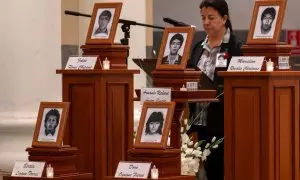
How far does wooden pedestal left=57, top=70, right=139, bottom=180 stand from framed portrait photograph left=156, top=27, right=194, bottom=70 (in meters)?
0.41

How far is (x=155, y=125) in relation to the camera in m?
6.27

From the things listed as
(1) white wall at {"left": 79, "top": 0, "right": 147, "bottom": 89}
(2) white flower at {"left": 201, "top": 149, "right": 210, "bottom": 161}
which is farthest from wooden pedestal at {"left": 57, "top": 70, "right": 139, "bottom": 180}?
(1) white wall at {"left": 79, "top": 0, "right": 147, "bottom": 89}

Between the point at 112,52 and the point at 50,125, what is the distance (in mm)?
742

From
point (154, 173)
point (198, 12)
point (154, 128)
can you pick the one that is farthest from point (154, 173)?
point (198, 12)

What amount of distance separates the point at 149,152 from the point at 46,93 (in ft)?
8.16

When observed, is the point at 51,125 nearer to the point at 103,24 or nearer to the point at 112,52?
the point at 112,52

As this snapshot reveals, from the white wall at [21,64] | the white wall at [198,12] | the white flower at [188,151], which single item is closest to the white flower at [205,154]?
the white flower at [188,151]

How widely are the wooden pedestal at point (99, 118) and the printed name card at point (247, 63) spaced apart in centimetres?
89

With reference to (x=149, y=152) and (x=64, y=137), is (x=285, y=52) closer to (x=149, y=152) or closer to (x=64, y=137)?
(x=149, y=152)

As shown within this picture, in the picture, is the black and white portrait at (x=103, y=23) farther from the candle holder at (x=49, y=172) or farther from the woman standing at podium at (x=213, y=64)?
the candle holder at (x=49, y=172)

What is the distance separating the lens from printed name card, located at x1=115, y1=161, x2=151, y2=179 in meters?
6.10

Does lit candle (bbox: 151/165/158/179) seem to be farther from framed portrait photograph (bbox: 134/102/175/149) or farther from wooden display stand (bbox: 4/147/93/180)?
wooden display stand (bbox: 4/147/93/180)

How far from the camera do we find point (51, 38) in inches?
336

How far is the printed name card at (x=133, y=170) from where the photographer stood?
610 centimetres
